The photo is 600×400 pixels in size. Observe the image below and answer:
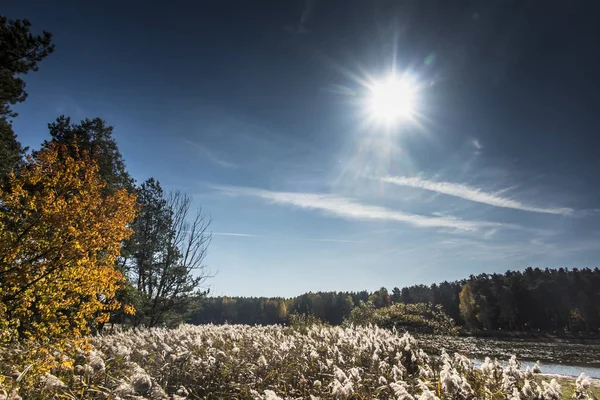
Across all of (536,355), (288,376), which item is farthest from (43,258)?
(536,355)

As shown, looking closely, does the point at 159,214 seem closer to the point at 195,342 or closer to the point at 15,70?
the point at 15,70

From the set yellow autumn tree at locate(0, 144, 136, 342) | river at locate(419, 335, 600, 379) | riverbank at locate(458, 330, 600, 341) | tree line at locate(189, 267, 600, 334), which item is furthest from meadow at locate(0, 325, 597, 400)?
riverbank at locate(458, 330, 600, 341)

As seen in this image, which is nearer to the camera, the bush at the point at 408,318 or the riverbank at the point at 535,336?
the bush at the point at 408,318

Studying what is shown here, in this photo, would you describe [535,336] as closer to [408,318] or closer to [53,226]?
[408,318]

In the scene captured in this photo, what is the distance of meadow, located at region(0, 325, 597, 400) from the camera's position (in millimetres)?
3873

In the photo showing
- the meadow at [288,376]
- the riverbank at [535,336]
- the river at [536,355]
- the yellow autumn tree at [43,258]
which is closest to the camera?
the meadow at [288,376]

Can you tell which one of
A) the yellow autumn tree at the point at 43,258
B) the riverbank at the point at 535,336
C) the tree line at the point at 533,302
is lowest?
the riverbank at the point at 535,336

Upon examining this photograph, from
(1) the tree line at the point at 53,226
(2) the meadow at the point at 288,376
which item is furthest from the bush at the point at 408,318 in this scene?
(1) the tree line at the point at 53,226

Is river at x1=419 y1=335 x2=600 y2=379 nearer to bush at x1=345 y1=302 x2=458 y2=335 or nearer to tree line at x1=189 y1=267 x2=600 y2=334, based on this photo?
bush at x1=345 y1=302 x2=458 y2=335

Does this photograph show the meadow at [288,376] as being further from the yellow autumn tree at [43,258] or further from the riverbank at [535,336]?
the riverbank at [535,336]

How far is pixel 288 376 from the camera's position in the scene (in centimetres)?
593

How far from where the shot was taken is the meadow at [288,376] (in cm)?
387

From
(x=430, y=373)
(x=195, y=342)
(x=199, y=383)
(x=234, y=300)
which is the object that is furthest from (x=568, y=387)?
(x=234, y=300)

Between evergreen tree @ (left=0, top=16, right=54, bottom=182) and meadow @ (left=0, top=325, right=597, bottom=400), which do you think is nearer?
meadow @ (left=0, top=325, right=597, bottom=400)
